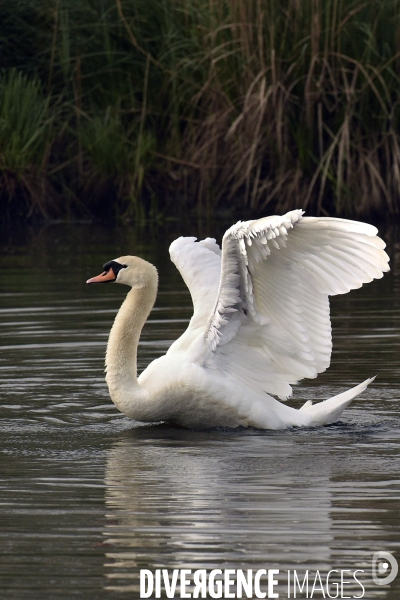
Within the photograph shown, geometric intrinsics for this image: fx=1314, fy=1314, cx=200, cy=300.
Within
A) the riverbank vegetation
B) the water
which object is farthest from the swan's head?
the riverbank vegetation

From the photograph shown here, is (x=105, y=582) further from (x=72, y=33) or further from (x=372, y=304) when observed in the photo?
(x=72, y=33)

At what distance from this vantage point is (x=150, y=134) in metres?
16.3

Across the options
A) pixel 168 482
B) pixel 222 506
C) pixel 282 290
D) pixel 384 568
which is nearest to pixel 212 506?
pixel 222 506

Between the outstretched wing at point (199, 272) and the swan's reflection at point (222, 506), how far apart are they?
848 mm

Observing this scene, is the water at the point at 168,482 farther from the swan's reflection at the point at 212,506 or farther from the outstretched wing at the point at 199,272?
the outstretched wing at the point at 199,272

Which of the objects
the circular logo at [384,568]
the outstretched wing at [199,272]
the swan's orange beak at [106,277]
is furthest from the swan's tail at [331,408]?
the circular logo at [384,568]

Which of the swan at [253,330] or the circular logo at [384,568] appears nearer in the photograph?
the circular logo at [384,568]

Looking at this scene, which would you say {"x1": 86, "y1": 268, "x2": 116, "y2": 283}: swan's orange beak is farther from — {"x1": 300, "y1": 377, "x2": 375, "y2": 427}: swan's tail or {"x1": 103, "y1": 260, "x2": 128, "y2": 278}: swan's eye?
{"x1": 300, "y1": 377, "x2": 375, "y2": 427}: swan's tail

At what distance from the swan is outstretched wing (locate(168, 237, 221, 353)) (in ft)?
0.08

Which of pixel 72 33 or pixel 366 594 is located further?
pixel 72 33

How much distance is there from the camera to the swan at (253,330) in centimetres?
615

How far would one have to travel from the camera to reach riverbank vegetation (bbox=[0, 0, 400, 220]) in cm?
1495

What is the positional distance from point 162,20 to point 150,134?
1429 mm

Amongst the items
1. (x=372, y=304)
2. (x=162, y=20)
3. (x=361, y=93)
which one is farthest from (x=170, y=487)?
(x=162, y=20)
